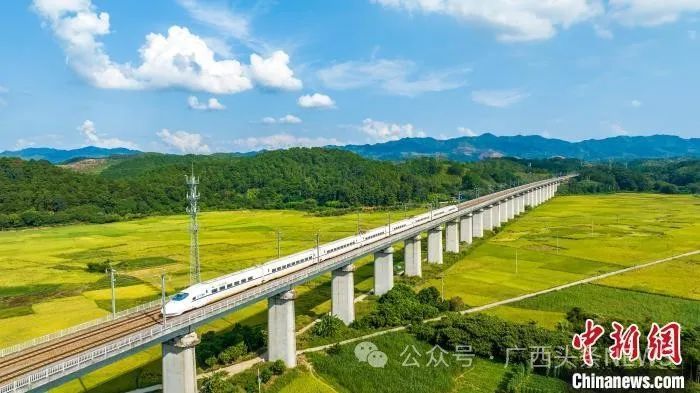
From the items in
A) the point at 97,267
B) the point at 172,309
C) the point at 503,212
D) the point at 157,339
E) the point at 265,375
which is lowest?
the point at 265,375

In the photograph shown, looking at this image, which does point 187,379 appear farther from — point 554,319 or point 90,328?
point 554,319

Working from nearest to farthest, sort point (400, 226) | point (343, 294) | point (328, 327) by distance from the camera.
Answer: point (328, 327) → point (343, 294) → point (400, 226)

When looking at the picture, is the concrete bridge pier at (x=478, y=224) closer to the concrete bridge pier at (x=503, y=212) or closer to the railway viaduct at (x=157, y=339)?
the concrete bridge pier at (x=503, y=212)

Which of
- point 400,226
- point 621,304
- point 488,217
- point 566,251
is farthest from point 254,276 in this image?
point 488,217

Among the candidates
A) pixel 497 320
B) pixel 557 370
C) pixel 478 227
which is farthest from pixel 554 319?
pixel 478 227

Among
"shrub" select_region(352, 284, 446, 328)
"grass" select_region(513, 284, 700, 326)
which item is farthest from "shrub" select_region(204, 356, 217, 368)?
"grass" select_region(513, 284, 700, 326)

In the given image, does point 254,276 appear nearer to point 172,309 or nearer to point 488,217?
point 172,309

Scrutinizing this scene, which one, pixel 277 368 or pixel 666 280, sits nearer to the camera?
pixel 277 368
